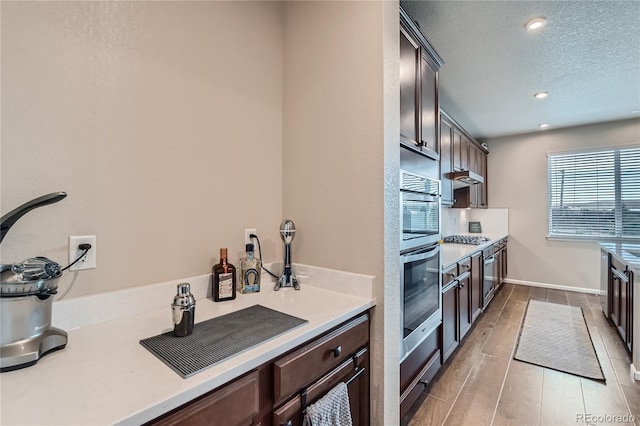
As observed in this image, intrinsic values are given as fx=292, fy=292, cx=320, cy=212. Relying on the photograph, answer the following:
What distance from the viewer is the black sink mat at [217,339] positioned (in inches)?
30.0

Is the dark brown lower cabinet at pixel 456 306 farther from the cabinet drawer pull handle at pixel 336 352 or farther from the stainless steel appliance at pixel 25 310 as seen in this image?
the stainless steel appliance at pixel 25 310

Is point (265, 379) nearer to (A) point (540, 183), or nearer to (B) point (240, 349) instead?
(B) point (240, 349)

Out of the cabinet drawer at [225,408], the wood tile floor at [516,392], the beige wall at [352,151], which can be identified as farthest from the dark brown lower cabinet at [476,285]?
the cabinet drawer at [225,408]

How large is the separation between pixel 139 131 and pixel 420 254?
1.49 meters

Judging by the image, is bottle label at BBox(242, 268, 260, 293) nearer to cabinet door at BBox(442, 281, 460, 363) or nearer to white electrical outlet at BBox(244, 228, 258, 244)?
white electrical outlet at BBox(244, 228, 258, 244)

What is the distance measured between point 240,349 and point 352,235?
73 centimetres

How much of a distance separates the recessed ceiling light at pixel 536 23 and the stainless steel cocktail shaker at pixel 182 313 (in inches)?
104

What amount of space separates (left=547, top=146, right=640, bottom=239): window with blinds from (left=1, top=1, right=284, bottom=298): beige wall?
5010 millimetres

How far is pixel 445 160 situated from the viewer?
319 cm

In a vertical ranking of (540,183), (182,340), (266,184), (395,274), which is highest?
(540,183)

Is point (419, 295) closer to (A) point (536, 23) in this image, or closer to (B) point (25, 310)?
(B) point (25, 310)

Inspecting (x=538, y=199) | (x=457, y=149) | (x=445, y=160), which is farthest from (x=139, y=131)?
(x=538, y=199)

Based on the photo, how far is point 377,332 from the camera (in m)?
1.30

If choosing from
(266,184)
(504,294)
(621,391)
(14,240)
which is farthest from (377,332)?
(504,294)
